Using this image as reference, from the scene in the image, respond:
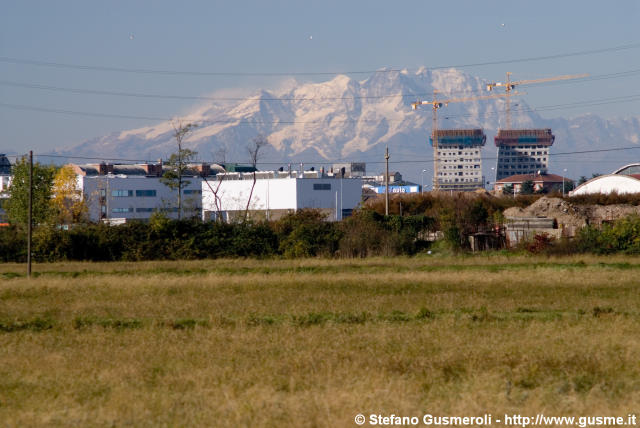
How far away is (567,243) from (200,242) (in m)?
22.4

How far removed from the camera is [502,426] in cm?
1062

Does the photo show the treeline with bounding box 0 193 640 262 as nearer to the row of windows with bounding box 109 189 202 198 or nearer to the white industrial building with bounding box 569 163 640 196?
the white industrial building with bounding box 569 163 640 196

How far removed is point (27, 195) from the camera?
7006cm

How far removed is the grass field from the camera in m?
11.7

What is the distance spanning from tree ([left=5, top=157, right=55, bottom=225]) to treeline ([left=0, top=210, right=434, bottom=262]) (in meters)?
17.4

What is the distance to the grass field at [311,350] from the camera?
460 inches

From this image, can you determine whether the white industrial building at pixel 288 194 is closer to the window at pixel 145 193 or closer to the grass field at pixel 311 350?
the window at pixel 145 193


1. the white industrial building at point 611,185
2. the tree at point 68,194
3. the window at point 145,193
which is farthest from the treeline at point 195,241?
the window at point 145,193

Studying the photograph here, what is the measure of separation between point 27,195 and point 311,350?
60.2 metres

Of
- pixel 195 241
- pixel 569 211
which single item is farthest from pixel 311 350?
pixel 569 211

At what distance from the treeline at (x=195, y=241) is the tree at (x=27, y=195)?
17372mm

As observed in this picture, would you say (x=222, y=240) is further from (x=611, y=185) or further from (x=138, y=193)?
(x=138, y=193)

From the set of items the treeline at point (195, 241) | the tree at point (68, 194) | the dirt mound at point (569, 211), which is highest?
the tree at point (68, 194)

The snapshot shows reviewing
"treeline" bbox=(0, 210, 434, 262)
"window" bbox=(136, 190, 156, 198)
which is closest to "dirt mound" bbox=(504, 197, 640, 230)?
"treeline" bbox=(0, 210, 434, 262)
